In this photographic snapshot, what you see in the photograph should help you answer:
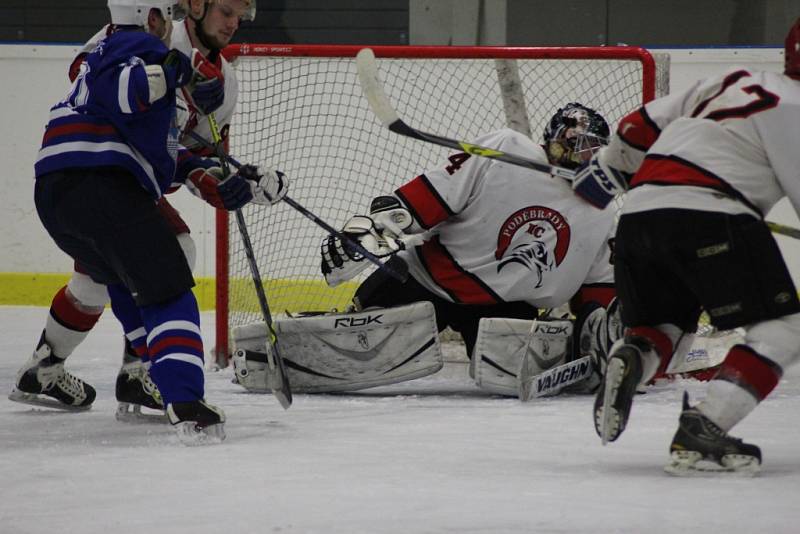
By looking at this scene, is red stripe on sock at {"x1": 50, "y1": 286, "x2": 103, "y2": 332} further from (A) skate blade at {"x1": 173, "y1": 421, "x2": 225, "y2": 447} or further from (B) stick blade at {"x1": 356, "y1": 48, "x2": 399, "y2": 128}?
(B) stick blade at {"x1": 356, "y1": 48, "x2": 399, "y2": 128}

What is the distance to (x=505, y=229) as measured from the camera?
3654 millimetres

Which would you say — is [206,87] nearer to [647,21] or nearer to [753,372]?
[753,372]

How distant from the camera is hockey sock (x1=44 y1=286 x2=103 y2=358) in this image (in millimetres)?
3271

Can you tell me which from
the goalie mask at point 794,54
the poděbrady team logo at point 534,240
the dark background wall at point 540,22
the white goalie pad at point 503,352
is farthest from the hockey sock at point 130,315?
the dark background wall at point 540,22

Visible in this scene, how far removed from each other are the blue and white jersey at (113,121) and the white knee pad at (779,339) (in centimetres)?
131

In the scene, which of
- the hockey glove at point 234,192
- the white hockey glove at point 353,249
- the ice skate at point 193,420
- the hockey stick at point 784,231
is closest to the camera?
the hockey stick at point 784,231

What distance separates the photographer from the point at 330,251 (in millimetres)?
3654

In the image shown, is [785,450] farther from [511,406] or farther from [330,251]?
[330,251]

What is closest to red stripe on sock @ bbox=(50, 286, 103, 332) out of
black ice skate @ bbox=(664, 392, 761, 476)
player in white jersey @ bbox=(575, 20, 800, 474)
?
player in white jersey @ bbox=(575, 20, 800, 474)

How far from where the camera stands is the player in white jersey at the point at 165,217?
10.0ft

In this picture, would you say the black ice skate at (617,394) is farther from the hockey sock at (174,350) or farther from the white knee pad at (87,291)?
the white knee pad at (87,291)

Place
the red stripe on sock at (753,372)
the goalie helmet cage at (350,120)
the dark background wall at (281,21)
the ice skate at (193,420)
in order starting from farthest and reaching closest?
the dark background wall at (281,21)
the goalie helmet cage at (350,120)
the ice skate at (193,420)
the red stripe on sock at (753,372)

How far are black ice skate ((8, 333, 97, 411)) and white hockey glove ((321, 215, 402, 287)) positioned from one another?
30.5 inches

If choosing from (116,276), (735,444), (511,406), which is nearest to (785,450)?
(735,444)
